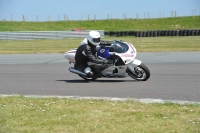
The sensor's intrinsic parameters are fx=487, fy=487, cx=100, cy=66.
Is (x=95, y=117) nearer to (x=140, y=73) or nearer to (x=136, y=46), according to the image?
(x=140, y=73)

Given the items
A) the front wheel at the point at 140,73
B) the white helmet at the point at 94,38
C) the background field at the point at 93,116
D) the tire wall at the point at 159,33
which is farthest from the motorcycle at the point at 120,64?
the tire wall at the point at 159,33

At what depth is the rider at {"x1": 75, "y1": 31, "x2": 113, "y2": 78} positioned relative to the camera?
11594 millimetres

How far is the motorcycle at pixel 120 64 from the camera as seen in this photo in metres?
11.6

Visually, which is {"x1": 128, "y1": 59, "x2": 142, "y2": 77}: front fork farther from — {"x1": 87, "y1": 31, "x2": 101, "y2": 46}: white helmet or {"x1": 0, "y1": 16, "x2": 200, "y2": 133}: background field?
{"x1": 0, "y1": 16, "x2": 200, "y2": 133}: background field

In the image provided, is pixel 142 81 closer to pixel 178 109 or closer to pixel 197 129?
pixel 178 109

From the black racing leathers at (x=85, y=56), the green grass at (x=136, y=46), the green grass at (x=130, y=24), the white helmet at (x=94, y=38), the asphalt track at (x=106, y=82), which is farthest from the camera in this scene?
the green grass at (x=130, y=24)

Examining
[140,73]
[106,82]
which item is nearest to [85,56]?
[106,82]

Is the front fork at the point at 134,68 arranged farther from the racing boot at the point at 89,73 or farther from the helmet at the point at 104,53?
the racing boot at the point at 89,73

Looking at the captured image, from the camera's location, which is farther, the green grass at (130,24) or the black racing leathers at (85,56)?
the green grass at (130,24)

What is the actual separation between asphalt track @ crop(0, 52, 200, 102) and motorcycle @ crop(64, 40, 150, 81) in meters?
0.20

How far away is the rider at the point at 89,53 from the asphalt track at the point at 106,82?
1.24 feet

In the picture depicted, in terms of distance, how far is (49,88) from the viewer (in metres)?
10.9

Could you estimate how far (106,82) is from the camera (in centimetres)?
1180

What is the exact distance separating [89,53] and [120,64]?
0.79 metres
